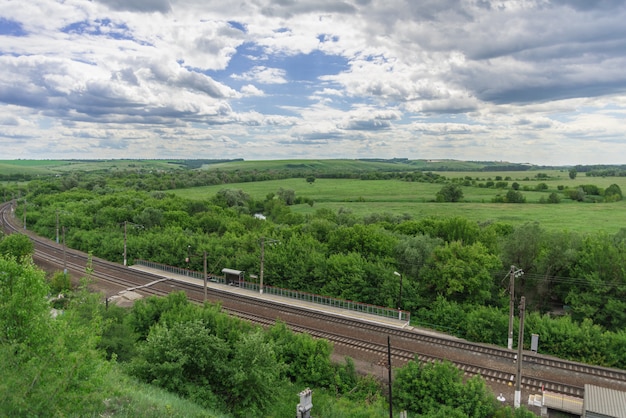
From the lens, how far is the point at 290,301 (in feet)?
148

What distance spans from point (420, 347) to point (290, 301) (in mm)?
16653

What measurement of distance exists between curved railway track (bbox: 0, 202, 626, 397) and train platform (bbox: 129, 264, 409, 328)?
107 centimetres

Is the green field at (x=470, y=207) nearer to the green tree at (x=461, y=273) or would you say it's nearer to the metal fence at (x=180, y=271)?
the green tree at (x=461, y=273)

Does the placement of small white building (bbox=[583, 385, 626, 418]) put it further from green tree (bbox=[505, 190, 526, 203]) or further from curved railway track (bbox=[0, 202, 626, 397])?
green tree (bbox=[505, 190, 526, 203])

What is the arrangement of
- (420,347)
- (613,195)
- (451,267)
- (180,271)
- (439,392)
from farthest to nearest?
(613,195) → (180,271) → (451,267) → (420,347) → (439,392)

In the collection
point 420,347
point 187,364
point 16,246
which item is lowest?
point 420,347

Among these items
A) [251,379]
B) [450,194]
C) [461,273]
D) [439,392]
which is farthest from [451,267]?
[450,194]

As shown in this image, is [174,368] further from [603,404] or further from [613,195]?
[613,195]

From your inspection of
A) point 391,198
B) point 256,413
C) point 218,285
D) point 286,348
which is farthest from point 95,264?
point 391,198

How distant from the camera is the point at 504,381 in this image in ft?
88.1

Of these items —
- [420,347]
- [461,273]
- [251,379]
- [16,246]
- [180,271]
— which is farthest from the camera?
[180,271]

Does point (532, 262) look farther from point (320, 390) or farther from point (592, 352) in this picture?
point (320, 390)

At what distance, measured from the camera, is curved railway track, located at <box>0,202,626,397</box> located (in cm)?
2730

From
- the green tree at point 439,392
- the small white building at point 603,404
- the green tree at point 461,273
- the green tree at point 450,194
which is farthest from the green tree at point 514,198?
the green tree at point 439,392
